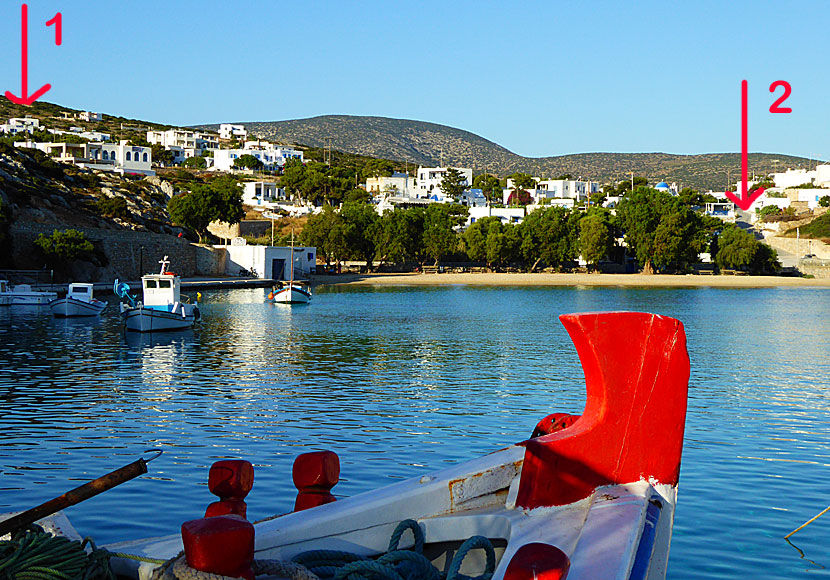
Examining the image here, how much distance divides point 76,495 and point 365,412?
1364cm

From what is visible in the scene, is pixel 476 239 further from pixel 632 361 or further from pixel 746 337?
pixel 632 361

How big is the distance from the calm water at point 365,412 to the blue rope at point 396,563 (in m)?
4.72

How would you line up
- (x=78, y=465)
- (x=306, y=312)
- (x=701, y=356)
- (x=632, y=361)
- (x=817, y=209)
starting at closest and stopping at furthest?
1. (x=632, y=361)
2. (x=78, y=465)
3. (x=701, y=356)
4. (x=306, y=312)
5. (x=817, y=209)

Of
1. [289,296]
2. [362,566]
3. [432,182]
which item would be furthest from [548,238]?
[362,566]

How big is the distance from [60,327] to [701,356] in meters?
25.4

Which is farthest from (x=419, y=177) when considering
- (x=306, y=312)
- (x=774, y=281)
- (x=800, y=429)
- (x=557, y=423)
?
(x=557, y=423)

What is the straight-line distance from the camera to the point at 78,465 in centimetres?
1302

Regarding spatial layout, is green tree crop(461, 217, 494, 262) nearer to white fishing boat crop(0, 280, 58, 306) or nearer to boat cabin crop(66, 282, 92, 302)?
white fishing boat crop(0, 280, 58, 306)

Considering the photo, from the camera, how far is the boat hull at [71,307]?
41.3 m

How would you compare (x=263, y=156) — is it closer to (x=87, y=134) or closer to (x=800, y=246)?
(x=87, y=134)

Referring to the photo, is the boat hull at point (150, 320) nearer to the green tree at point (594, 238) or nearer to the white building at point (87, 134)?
the green tree at point (594, 238)

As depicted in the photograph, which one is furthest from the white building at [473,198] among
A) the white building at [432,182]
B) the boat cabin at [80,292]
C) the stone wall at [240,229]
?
the boat cabin at [80,292]

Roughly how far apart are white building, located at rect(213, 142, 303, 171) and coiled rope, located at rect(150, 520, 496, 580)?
158m

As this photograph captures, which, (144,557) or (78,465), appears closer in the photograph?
(144,557)
